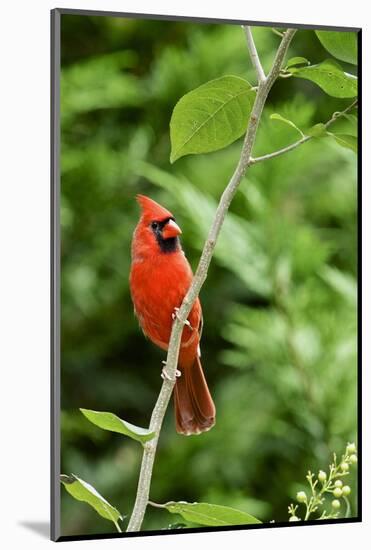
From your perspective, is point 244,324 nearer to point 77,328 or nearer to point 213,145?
point 77,328

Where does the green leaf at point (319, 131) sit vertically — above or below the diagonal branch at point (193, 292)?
above

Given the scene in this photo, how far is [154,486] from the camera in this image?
321cm

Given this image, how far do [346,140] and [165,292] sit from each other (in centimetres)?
57

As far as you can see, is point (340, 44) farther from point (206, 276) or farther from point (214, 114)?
point (206, 276)

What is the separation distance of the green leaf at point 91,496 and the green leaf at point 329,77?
101 cm

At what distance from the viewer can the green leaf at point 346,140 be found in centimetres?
289

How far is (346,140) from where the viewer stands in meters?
2.93

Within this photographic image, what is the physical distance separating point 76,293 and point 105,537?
2.00ft

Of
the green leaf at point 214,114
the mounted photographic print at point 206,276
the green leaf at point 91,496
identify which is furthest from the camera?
the mounted photographic print at point 206,276

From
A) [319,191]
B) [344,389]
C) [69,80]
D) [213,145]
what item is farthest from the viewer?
[319,191]

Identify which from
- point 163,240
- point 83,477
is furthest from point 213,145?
point 83,477

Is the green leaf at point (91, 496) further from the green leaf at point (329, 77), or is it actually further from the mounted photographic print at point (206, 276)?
the green leaf at point (329, 77)

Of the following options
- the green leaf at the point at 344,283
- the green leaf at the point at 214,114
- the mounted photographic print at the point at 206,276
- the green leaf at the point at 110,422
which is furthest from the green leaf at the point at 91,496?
the green leaf at the point at 344,283

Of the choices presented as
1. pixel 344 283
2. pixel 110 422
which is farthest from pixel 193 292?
pixel 344 283
